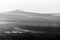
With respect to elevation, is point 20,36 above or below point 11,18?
below

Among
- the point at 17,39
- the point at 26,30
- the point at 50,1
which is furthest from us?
the point at 50,1

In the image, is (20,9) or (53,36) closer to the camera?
(53,36)

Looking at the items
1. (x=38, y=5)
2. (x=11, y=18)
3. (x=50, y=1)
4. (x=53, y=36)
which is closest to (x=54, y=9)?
(x=50, y=1)

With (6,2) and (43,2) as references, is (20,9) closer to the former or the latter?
(6,2)

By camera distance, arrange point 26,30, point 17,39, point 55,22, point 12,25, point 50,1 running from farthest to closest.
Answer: point 50,1, point 55,22, point 12,25, point 26,30, point 17,39

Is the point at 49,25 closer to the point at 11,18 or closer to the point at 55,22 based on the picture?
the point at 55,22

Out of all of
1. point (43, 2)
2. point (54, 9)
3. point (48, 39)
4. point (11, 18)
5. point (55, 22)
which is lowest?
point (48, 39)

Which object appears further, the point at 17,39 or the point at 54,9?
the point at 54,9

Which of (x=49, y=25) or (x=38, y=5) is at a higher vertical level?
(x=38, y=5)

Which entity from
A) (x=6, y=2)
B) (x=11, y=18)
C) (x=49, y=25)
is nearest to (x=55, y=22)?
(x=49, y=25)
